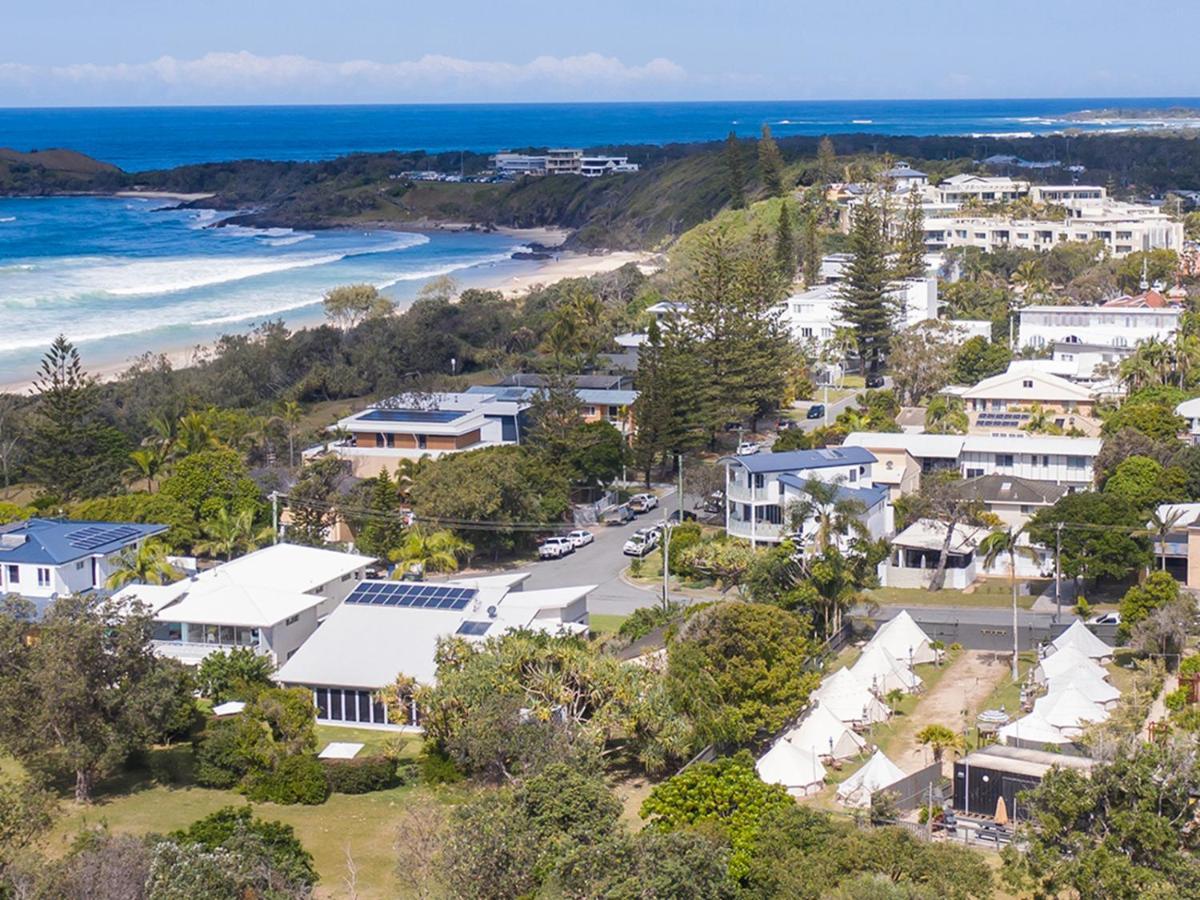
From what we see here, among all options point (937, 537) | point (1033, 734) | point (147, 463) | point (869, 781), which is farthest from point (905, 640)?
point (147, 463)

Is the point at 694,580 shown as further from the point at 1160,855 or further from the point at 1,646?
the point at 1160,855

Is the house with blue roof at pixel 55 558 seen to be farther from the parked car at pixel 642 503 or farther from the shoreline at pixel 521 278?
the shoreline at pixel 521 278

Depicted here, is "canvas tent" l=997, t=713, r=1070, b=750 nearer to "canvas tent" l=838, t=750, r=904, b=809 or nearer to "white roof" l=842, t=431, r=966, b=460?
"canvas tent" l=838, t=750, r=904, b=809

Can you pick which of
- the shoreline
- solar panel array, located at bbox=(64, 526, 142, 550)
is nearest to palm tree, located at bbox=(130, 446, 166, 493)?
solar panel array, located at bbox=(64, 526, 142, 550)

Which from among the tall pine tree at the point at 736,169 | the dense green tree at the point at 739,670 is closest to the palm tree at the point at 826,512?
the dense green tree at the point at 739,670

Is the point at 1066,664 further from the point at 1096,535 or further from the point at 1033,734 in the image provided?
the point at 1096,535
